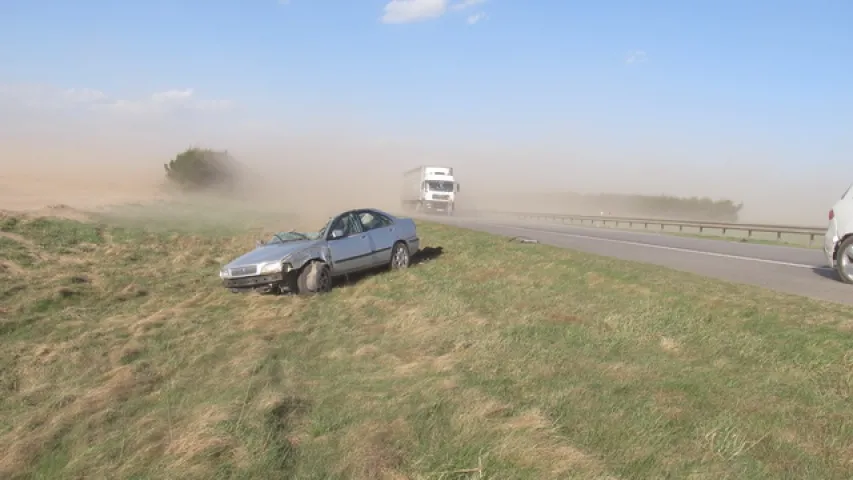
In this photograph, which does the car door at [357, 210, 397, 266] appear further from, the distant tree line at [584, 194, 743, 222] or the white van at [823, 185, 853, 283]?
the distant tree line at [584, 194, 743, 222]

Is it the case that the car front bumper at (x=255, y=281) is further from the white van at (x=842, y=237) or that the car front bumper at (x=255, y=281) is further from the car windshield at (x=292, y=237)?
the white van at (x=842, y=237)

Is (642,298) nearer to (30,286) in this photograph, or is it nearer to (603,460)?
(603,460)

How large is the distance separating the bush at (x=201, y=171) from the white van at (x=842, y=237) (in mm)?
59651

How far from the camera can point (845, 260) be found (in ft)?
33.5

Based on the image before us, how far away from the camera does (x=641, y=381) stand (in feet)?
17.5

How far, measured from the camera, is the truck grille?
36.7ft

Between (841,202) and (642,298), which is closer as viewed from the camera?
(642,298)

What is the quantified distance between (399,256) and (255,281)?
11.7ft

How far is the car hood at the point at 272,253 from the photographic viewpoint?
11.3 meters

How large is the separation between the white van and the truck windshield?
117ft

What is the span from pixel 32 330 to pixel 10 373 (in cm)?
252

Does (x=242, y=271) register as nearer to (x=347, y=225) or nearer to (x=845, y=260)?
(x=347, y=225)

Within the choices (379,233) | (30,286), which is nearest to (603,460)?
(379,233)

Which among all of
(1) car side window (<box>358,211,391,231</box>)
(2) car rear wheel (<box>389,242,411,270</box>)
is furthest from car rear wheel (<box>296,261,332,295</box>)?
(2) car rear wheel (<box>389,242,411,270</box>)
